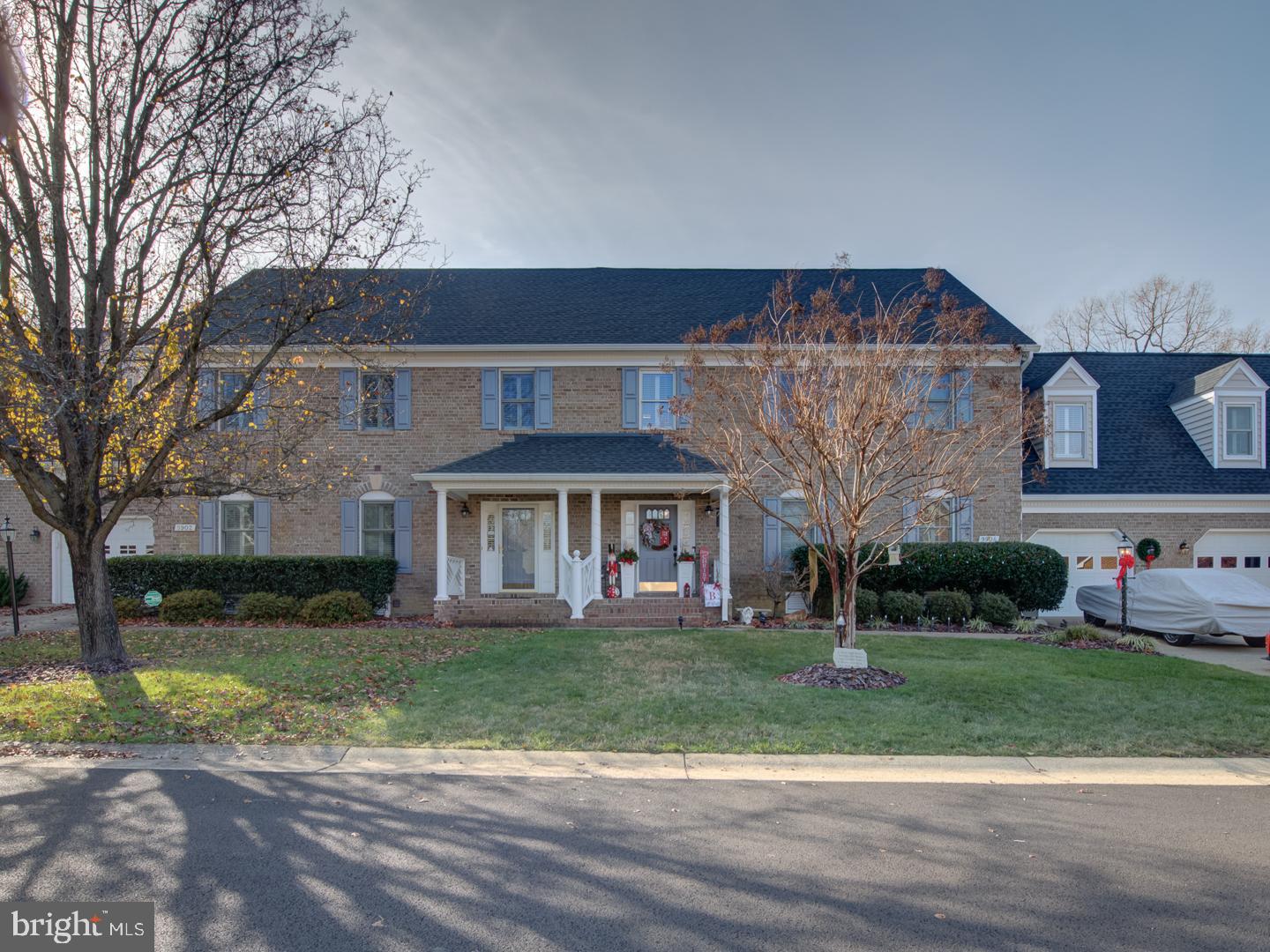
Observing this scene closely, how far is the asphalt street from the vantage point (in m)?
3.75

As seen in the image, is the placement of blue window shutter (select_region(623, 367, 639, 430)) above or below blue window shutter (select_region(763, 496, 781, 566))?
above

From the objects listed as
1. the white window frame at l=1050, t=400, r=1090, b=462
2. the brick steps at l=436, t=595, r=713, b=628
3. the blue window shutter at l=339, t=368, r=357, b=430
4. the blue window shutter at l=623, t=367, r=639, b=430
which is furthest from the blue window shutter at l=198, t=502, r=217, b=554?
the white window frame at l=1050, t=400, r=1090, b=462

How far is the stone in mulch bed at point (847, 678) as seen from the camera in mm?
9172

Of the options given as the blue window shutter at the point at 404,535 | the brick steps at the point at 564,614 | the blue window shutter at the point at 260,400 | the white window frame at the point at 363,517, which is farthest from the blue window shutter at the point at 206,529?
the brick steps at the point at 564,614

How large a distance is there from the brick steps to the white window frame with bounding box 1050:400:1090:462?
9.78m

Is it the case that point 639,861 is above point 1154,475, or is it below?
below

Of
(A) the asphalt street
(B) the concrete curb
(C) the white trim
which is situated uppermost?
(C) the white trim

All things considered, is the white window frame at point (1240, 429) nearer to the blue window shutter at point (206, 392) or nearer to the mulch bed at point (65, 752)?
the mulch bed at point (65, 752)

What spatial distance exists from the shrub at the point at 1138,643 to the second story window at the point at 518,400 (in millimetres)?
12332

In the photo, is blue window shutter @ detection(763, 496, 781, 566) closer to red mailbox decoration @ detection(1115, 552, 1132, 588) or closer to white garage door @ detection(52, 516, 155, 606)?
red mailbox decoration @ detection(1115, 552, 1132, 588)

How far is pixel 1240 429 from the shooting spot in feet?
60.5

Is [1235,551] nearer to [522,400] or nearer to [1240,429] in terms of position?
[1240,429]

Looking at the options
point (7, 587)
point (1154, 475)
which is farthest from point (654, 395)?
point (7, 587)

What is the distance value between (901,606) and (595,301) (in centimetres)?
1029
